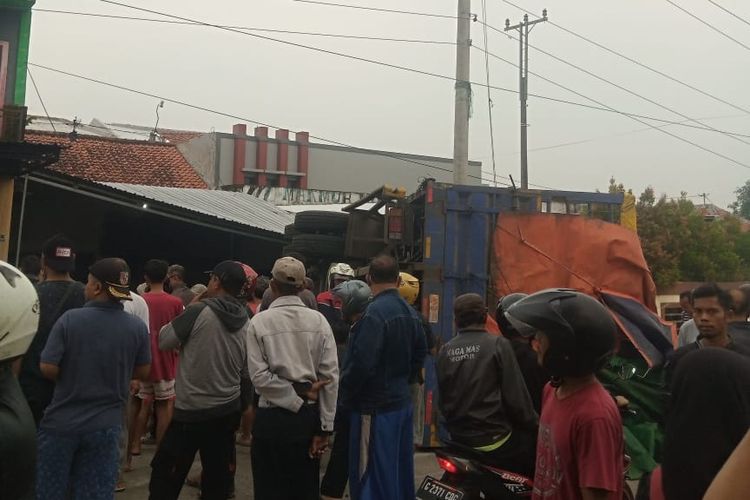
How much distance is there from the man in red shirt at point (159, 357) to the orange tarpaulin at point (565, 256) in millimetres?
3281

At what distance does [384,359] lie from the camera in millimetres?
4855

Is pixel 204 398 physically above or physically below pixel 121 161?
below

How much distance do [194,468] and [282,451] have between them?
9.57ft

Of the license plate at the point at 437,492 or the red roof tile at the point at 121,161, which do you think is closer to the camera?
the license plate at the point at 437,492

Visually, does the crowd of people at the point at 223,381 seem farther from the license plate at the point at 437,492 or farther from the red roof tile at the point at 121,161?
the red roof tile at the point at 121,161

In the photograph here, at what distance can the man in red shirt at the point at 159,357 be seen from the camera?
6703 millimetres

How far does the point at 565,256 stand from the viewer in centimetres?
769

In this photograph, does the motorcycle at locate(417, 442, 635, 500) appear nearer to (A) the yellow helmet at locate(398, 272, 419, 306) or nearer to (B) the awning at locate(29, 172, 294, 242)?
(A) the yellow helmet at locate(398, 272, 419, 306)

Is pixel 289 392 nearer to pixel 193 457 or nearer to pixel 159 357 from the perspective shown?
pixel 193 457

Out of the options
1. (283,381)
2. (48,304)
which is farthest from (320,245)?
(48,304)

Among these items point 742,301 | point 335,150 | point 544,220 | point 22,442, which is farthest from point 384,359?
point 335,150

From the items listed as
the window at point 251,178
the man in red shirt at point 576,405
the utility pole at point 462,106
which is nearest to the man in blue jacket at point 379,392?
the man in red shirt at point 576,405

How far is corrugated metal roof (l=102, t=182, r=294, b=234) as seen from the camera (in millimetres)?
14242

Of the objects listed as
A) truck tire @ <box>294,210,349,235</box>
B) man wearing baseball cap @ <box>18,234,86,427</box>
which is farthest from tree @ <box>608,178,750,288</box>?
man wearing baseball cap @ <box>18,234,86,427</box>
